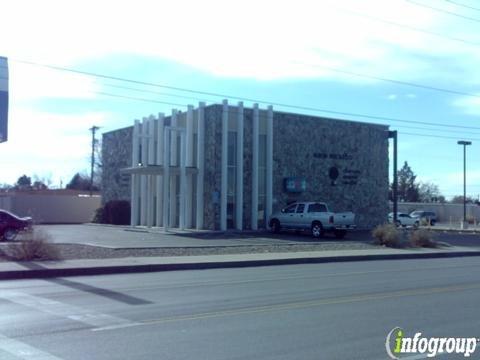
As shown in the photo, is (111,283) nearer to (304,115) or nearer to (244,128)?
(244,128)

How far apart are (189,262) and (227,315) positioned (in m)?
9.76

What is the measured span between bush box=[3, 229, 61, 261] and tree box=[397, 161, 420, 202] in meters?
109

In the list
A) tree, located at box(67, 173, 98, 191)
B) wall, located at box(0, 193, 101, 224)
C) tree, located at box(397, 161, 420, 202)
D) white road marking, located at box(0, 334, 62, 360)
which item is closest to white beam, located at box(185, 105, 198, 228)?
wall, located at box(0, 193, 101, 224)

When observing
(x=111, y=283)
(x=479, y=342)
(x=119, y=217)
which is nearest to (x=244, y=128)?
(x=119, y=217)

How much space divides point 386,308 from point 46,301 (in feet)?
20.7

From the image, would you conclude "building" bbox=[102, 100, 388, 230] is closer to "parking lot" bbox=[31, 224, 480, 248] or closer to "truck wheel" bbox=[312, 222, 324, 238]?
"parking lot" bbox=[31, 224, 480, 248]

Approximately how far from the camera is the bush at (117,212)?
45844 millimetres

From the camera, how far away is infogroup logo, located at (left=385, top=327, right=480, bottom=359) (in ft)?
26.4

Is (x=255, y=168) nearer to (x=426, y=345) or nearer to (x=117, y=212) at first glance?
(x=117, y=212)

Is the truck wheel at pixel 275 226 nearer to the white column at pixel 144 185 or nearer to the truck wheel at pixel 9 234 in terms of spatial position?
the white column at pixel 144 185

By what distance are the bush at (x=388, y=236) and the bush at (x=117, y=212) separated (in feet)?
68.3

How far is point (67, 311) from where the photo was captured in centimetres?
1082

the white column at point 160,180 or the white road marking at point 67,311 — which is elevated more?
the white column at point 160,180

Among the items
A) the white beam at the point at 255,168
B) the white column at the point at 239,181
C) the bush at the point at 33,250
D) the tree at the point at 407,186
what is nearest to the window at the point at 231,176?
the white column at the point at 239,181
